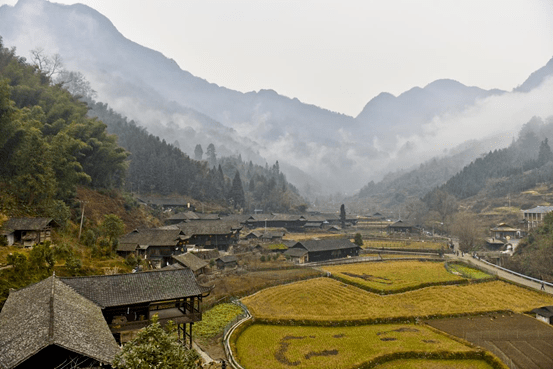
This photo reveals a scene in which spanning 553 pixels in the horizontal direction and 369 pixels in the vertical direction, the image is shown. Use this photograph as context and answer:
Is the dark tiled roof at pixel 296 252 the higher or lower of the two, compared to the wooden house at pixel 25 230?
lower

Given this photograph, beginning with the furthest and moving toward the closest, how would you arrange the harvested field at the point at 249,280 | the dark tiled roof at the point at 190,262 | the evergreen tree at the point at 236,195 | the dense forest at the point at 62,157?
the evergreen tree at the point at 236,195
the dark tiled roof at the point at 190,262
the harvested field at the point at 249,280
the dense forest at the point at 62,157

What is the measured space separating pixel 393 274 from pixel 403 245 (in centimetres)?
3497

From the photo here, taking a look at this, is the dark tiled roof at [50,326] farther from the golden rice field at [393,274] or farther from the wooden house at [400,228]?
the wooden house at [400,228]

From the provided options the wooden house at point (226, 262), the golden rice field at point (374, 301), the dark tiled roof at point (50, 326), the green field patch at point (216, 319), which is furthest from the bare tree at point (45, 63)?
A: the dark tiled roof at point (50, 326)

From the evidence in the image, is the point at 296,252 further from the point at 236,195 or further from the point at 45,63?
the point at 45,63

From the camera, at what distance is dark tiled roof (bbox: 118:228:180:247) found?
52812 mm

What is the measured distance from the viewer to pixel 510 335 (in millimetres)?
32656

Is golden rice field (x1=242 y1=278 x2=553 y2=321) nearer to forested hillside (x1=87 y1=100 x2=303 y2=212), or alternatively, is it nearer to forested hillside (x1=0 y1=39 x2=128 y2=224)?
forested hillside (x1=0 y1=39 x2=128 y2=224)

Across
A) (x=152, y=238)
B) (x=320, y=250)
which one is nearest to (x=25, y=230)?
(x=152, y=238)

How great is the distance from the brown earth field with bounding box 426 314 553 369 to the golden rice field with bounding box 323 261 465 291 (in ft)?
40.8

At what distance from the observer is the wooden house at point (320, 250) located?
68875 millimetres

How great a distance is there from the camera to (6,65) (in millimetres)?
69875

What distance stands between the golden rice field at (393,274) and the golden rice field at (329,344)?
1589 cm

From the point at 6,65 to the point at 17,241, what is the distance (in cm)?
5721
